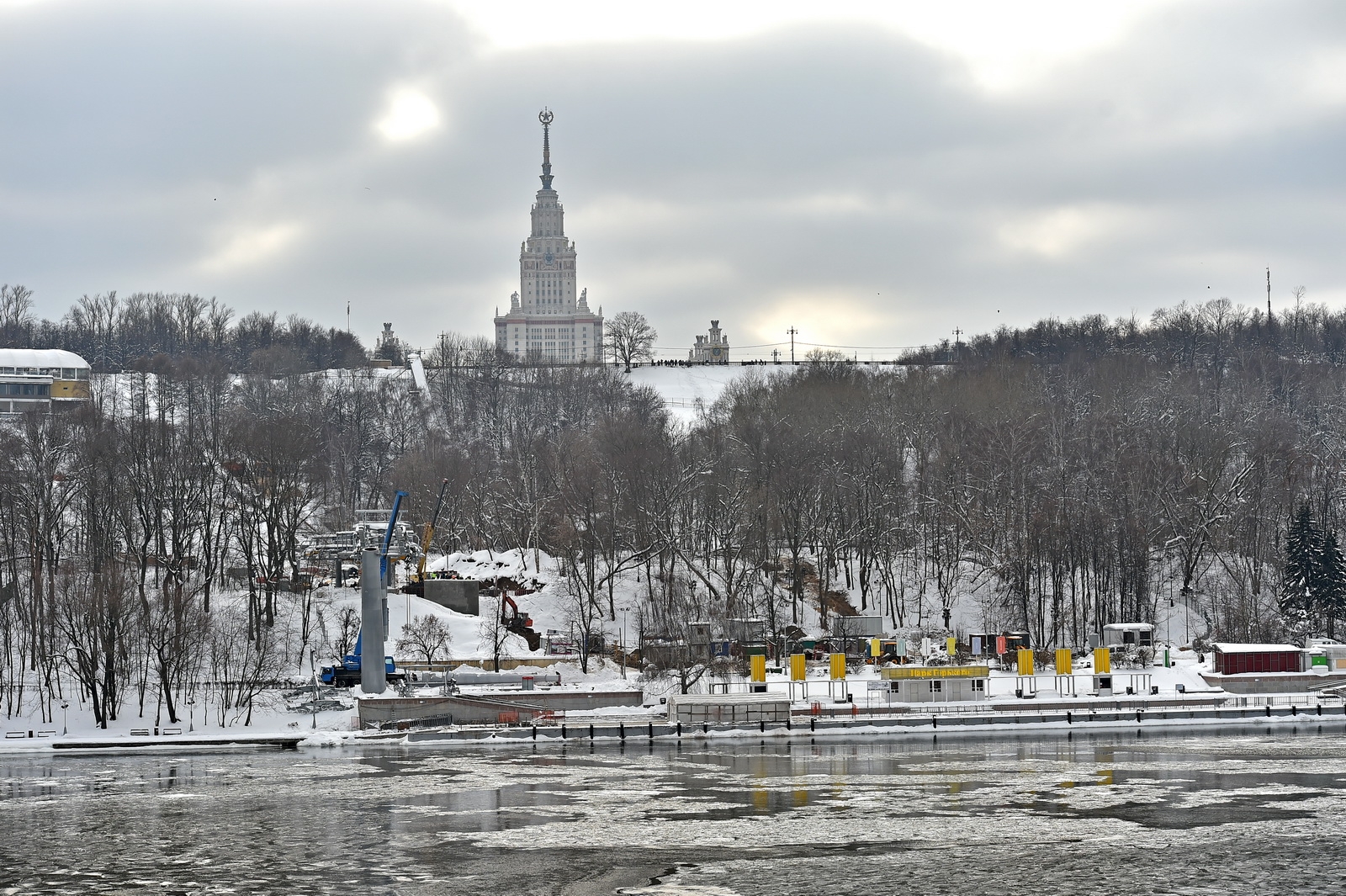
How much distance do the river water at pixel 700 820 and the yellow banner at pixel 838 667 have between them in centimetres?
1133

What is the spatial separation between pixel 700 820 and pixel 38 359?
10832 cm

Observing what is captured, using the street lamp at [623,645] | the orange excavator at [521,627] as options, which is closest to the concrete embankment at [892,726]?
the street lamp at [623,645]

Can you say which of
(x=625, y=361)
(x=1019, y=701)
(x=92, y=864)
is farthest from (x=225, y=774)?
(x=625, y=361)

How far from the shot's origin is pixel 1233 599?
75.4 metres

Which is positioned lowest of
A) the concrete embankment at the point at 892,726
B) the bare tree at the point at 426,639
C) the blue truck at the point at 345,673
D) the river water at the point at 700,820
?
the river water at the point at 700,820

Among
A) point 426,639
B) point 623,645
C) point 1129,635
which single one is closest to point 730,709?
point 623,645

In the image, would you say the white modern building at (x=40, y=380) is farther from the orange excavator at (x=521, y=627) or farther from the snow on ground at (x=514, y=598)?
the orange excavator at (x=521, y=627)

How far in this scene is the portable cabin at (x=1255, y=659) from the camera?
202ft

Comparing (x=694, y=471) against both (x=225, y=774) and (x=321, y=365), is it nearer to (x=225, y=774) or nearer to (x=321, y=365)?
(x=225, y=774)

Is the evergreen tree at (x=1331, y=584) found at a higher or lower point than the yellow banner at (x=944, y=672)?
higher

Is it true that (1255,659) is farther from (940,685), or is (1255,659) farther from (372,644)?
(372,644)

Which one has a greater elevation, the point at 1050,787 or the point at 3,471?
the point at 3,471

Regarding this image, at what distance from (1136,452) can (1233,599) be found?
43.5 ft

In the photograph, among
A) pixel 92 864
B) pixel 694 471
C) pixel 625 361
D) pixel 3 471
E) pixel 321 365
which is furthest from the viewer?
pixel 625 361
